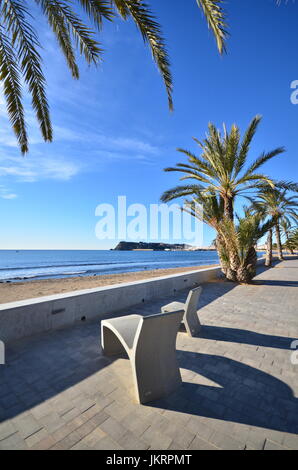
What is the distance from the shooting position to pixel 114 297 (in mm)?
5438

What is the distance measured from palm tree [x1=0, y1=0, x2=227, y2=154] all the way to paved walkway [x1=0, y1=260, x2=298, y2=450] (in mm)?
4958

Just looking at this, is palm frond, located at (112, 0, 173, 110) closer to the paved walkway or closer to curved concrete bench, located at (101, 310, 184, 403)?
curved concrete bench, located at (101, 310, 184, 403)

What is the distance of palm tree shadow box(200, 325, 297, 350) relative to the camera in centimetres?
372

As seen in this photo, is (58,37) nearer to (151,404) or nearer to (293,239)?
(151,404)

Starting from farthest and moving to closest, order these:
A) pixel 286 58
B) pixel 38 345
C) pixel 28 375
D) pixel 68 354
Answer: pixel 286 58
pixel 38 345
pixel 68 354
pixel 28 375

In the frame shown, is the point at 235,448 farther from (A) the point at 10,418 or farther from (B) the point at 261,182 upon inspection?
(B) the point at 261,182

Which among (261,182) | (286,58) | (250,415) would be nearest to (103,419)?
(250,415)

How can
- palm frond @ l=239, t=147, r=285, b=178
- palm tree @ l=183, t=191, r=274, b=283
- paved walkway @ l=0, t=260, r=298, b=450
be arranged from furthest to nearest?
palm frond @ l=239, t=147, r=285, b=178 < palm tree @ l=183, t=191, r=274, b=283 < paved walkway @ l=0, t=260, r=298, b=450

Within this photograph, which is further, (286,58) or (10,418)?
(286,58)

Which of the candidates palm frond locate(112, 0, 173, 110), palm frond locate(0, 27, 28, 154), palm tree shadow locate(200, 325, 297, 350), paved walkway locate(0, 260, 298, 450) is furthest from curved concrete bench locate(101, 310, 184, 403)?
palm frond locate(0, 27, 28, 154)

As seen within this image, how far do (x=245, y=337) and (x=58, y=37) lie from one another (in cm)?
759

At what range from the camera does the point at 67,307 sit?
4.36m

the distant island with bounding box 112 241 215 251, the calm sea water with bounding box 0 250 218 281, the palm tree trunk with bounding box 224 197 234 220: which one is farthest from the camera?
the distant island with bounding box 112 241 215 251

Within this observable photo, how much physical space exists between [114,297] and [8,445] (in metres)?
3.68
